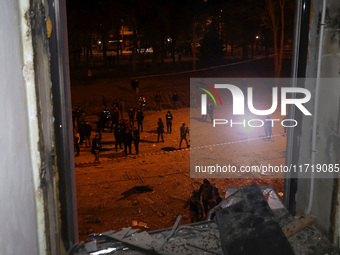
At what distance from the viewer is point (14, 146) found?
1972mm

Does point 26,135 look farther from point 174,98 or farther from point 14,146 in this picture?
point 174,98

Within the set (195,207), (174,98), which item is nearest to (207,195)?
(195,207)

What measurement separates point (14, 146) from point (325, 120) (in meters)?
2.52

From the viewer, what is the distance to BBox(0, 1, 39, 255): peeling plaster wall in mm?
1834

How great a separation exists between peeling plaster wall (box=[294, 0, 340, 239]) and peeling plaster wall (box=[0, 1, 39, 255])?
236 centimetres

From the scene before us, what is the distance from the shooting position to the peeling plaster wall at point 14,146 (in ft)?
6.02

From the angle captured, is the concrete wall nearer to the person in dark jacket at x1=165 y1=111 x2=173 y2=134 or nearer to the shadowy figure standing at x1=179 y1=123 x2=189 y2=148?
the shadowy figure standing at x1=179 y1=123 x2=189 y2=148

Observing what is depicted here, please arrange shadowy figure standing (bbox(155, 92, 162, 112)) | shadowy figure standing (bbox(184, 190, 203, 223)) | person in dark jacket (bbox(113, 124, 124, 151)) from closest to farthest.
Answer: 1. shadowy figure standing (bbox(184, 190, 203, 223))
2. person in dark jacket (bbox(113, 124, 124, 151))
3. shadowy figure standing (bbox(155, 92, 162, 112))

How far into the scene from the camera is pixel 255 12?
40656mm

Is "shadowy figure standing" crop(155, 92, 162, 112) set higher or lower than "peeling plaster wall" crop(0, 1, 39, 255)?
lower

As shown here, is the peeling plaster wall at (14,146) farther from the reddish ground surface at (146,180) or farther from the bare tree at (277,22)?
the bare tree at (277,22)

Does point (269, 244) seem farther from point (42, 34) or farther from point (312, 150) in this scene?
point (42, 34)

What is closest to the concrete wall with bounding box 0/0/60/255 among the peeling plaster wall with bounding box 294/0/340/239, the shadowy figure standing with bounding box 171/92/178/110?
the peeling plaster wall with bounding box 294/0/340/239

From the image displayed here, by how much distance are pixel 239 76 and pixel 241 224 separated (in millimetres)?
42017
